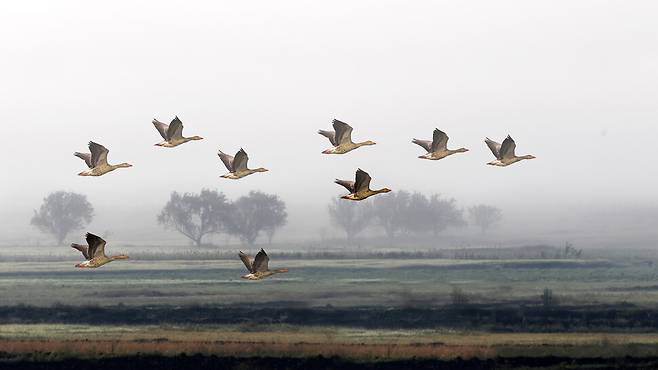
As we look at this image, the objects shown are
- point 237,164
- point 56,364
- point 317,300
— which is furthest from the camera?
point 317,300

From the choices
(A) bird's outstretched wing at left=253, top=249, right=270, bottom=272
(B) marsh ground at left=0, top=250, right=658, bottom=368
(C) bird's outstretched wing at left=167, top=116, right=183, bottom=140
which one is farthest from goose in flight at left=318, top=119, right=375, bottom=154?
(B) marsh ground at left=0, top=250, right=658, bottom=368

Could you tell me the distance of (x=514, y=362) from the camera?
69875 mm

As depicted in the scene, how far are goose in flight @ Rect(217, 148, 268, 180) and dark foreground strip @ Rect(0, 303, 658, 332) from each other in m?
54.4

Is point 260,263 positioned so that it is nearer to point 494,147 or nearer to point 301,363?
point 494,147

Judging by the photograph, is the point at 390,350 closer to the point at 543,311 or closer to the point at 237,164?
the point at 543,311

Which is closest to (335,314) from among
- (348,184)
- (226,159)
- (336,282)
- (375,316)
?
(375,316)

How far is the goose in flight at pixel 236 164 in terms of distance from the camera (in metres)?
35.8

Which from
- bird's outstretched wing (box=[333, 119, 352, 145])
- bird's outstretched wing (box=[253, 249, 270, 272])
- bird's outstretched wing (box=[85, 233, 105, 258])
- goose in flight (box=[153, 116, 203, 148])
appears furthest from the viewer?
goose in flight (box=[153, 116, 203, 148])

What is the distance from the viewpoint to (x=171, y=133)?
36125mm

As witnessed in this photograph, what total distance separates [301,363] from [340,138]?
121 ft

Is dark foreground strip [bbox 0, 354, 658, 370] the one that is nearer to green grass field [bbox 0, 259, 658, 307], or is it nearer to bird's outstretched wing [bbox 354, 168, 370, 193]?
green grass field [bbox 0, 259, 658, 307]

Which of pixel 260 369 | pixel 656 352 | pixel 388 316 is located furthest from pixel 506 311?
pixel 260 369

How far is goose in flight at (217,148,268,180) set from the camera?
35750mm

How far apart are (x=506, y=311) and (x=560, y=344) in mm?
22127
